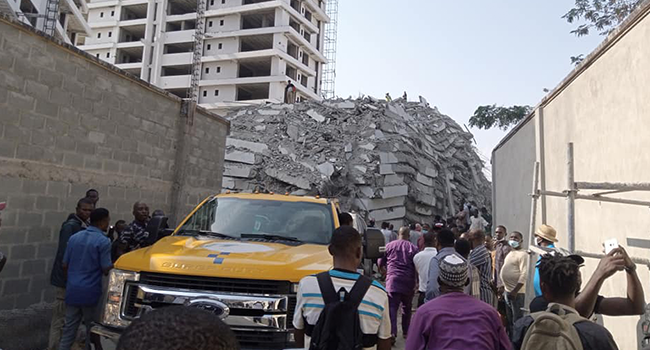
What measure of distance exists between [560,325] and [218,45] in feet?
184

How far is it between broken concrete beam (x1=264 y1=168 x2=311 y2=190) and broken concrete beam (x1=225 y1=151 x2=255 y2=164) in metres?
1.00

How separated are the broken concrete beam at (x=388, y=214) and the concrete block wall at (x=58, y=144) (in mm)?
11169

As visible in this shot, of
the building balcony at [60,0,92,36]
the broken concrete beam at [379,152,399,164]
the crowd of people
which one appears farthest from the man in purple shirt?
the building balcony at [60,0,92,36]

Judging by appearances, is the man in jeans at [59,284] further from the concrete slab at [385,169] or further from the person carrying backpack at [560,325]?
the concrete slab at [385,169]

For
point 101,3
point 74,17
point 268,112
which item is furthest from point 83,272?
point 101,3


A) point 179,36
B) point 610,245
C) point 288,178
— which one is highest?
point 179,36

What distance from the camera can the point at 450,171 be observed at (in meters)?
24.2

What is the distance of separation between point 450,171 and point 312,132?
7.53 meters

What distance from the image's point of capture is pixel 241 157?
2048 cm

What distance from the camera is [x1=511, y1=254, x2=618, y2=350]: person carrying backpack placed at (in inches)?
87.2

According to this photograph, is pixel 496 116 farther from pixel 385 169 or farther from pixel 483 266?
pixel 483 266

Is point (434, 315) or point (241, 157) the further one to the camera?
point (241, 157)

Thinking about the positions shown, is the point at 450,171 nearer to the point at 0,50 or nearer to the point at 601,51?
the point at 601,51

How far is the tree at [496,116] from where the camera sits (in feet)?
101
